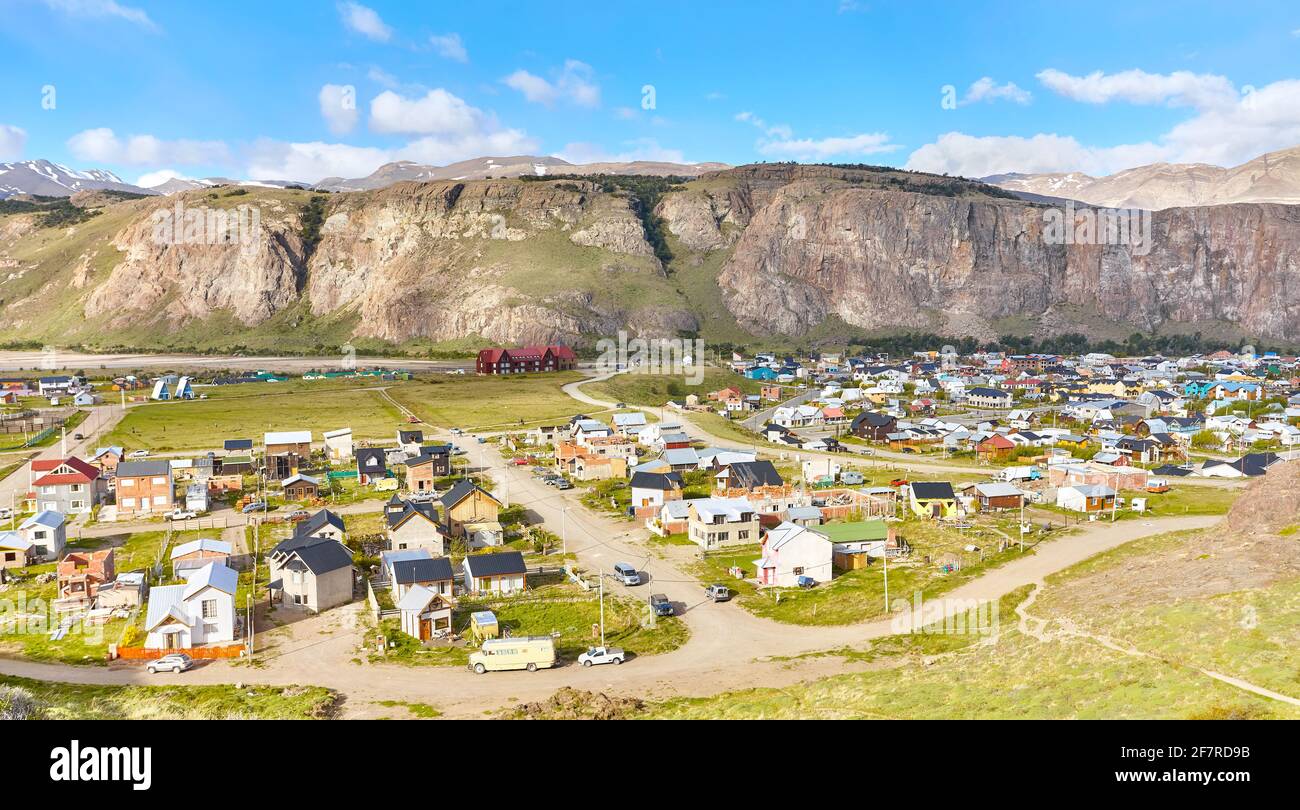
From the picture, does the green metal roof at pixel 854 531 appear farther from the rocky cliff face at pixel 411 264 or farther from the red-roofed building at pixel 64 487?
the rocky cliff face at pixel 411 264

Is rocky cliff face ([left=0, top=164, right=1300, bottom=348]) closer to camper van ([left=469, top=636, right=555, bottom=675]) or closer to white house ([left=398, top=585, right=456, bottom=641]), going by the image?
white house ([left=398, top=585, right=456, bottom=641])

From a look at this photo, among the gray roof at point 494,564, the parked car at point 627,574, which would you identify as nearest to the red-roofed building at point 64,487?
the gray roof at point 494,564

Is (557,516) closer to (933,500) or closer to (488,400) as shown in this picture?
(933,500)

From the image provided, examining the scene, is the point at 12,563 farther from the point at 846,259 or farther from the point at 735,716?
the point at 846,259

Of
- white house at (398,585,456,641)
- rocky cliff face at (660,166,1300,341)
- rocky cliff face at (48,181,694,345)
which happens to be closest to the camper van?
white house at (398,585,456,641)

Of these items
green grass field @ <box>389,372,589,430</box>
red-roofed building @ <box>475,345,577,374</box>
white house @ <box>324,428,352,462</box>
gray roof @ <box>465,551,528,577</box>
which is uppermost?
red-roofed building @ <box>475,345,577,374</box>

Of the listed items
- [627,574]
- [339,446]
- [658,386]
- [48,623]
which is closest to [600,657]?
[627,574]
